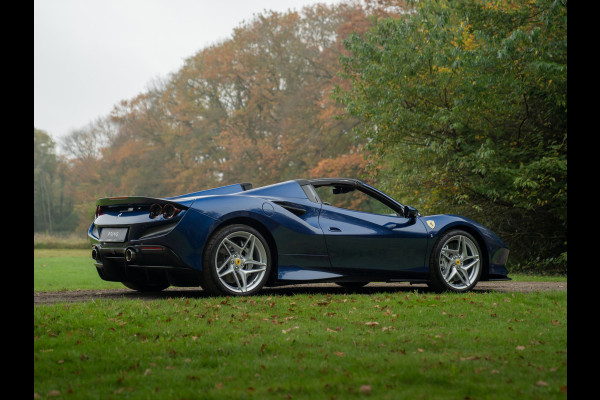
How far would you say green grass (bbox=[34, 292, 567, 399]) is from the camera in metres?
3.93

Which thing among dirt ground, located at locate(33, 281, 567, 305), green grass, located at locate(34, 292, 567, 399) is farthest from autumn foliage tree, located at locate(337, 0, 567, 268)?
green grass, located at locate(34, 292, 567, 399)

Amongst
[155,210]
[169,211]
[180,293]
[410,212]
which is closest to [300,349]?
[169,211]

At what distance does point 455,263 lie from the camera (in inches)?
349

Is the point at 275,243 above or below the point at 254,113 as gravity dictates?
below

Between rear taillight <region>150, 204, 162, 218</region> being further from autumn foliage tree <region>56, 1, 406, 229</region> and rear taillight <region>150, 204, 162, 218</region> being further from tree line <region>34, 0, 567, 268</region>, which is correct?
autumn foliage tree <region>56, 1, 406, 229</region>

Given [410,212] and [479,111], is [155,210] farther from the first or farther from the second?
[479,111]

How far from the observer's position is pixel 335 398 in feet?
12.2

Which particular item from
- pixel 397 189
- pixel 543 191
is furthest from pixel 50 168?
pixel 543 191

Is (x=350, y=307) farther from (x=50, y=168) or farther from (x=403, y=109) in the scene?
(x=50, y=168)

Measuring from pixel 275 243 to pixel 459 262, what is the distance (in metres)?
2.60

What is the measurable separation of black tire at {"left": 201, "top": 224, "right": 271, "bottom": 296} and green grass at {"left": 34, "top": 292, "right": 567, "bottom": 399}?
0.93 ft

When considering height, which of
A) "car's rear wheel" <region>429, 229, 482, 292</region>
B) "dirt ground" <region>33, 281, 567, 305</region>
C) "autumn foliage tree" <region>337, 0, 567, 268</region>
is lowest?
"dirt ground" <region>33, 281, 567, 305</region>

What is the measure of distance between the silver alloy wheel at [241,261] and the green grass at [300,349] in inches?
14.5

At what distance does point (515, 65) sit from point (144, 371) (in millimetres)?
11703
